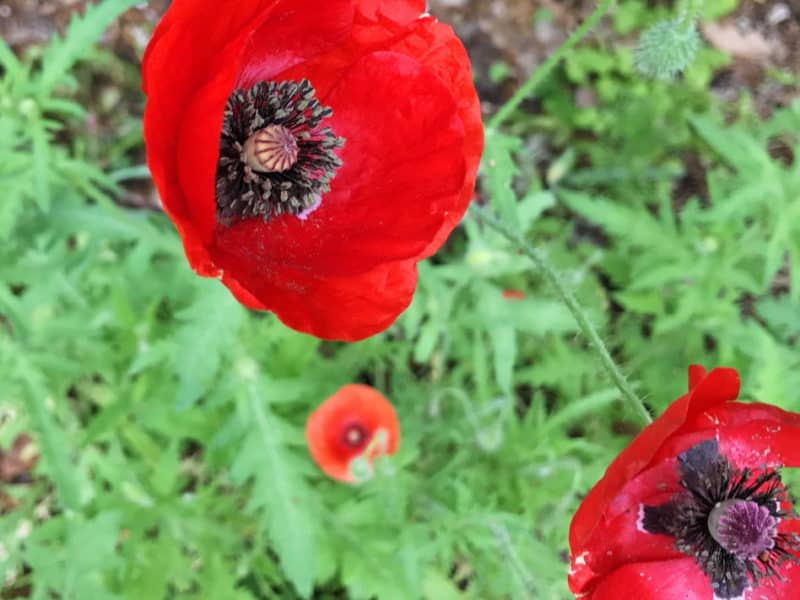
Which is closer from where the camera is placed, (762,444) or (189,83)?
(189,83)

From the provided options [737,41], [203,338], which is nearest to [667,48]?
[203,338]

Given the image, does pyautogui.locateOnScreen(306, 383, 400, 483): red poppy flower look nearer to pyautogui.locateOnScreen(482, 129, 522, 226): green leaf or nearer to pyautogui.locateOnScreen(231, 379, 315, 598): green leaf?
pyautogui.locateOnScreen(231, 379, 315, 598): green leaf

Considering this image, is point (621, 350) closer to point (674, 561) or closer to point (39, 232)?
point (674, 561)

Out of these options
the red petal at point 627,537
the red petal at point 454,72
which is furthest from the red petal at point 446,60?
the red petal at point 627,537

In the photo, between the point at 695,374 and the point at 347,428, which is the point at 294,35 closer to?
the point at 695,374

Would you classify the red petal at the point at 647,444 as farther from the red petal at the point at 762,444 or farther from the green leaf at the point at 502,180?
the green leaf at the point at 502,180
